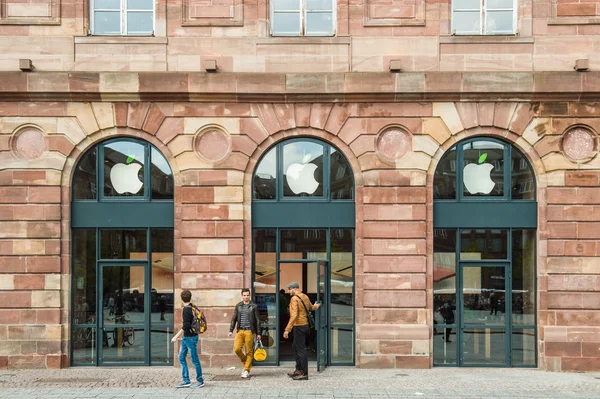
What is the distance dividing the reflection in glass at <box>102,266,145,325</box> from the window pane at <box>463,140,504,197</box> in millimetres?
7244

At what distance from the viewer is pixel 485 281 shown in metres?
15.0

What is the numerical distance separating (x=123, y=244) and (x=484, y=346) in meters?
8.00

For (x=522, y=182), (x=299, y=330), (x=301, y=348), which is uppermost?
(x=522, y=182)

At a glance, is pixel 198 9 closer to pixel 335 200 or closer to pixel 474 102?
pixel 335 200

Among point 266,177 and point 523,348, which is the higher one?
point 266,177

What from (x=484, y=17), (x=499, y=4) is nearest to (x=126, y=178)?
(x=484, y=17)

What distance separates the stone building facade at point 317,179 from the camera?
14773 millimetres

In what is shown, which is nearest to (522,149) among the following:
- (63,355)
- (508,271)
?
(508,271)

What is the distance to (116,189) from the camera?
49.9ft

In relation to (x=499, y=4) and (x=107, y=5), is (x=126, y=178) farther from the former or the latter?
(x=499, y=4)

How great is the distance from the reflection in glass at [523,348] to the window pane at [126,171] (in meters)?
8.57

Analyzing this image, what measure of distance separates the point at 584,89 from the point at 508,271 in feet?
13.5

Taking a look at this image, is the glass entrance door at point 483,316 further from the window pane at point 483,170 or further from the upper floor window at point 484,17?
the upper floor window at point 484,17

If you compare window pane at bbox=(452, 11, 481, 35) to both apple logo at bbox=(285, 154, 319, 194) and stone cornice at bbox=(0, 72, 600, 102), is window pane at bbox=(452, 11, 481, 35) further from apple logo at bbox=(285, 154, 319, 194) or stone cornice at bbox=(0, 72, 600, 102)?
apple logo at bbox=(285, 154, 319, 194)
